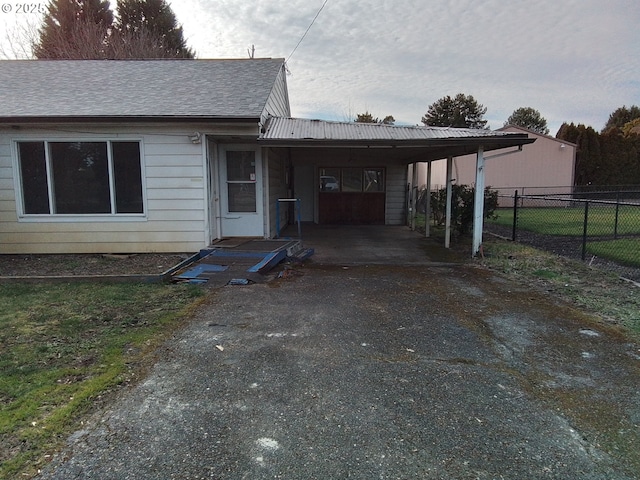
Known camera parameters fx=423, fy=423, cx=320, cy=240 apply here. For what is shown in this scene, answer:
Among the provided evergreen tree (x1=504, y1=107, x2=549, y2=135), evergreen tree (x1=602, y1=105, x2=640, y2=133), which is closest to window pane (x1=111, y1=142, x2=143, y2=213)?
evergreen tree (x1=504, y1=107, x2=549, y2=135)

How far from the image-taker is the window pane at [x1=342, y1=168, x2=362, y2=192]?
46.7 feet

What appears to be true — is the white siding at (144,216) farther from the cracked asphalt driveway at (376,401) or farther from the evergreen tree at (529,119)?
the evergreen tree at (529,119)

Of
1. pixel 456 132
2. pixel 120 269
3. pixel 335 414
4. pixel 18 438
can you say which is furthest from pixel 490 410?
pixel 456 132

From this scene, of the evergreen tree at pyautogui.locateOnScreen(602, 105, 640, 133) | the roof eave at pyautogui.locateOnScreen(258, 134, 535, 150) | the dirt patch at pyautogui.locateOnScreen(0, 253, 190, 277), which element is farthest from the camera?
the evergreen tree at pyautogui.locateOnScreen(602, 105, 640, 133)

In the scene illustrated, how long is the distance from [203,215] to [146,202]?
112 cm

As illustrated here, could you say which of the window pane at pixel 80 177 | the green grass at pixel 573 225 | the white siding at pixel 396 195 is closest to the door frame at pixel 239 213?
the window pane at pixel 80 177

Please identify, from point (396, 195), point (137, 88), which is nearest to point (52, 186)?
point (137, 88)

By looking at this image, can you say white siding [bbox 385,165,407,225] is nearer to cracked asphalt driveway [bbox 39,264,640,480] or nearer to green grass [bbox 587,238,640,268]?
green grass [bbox 587,238,640,268]

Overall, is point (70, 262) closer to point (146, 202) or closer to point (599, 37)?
point (146, 202)

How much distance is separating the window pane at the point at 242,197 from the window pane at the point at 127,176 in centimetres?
187

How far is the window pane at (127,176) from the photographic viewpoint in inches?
316

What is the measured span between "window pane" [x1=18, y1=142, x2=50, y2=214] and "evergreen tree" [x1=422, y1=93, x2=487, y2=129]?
39.5 metres

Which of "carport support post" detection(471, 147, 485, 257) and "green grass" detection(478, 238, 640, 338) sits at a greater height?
"carport support post" detection(471, 147, 485, 257)

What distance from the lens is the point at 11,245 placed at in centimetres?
824
